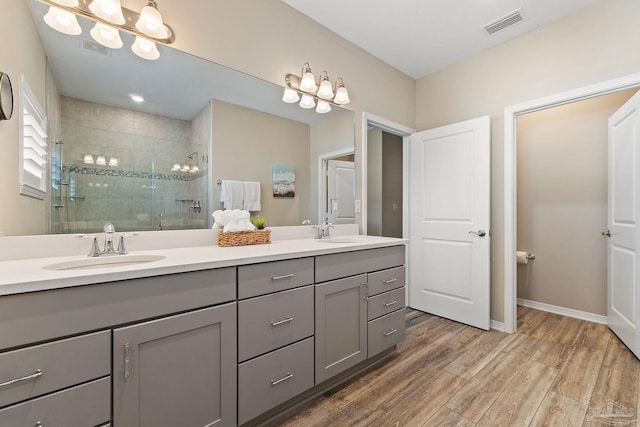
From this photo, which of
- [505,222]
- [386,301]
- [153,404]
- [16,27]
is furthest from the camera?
[505,222]

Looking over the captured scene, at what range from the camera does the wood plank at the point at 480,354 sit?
75.6 inches

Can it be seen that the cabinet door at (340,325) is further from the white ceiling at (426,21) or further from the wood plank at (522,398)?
the white ceiling at (426,21)

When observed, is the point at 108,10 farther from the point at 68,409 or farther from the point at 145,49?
the point at 68,409

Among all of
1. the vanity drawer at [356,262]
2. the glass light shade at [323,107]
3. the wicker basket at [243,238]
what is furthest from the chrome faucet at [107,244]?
the glass light shade at [323,107]

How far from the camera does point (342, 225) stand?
2.50 meters

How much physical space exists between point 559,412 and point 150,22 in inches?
118

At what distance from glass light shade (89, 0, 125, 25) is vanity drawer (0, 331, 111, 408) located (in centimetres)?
147

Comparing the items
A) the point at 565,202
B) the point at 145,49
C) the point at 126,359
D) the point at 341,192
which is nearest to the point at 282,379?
the point at 126,359

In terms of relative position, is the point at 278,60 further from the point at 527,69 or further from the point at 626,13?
the point at 626,13

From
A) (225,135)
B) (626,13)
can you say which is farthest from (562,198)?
(225,135)

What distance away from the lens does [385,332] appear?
197 centimetres

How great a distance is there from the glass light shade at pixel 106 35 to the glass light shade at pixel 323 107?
135cm

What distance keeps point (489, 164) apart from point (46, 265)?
10.1 ft

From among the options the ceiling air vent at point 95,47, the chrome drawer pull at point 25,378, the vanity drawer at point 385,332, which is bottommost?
the vanity drawer at point 385,332
